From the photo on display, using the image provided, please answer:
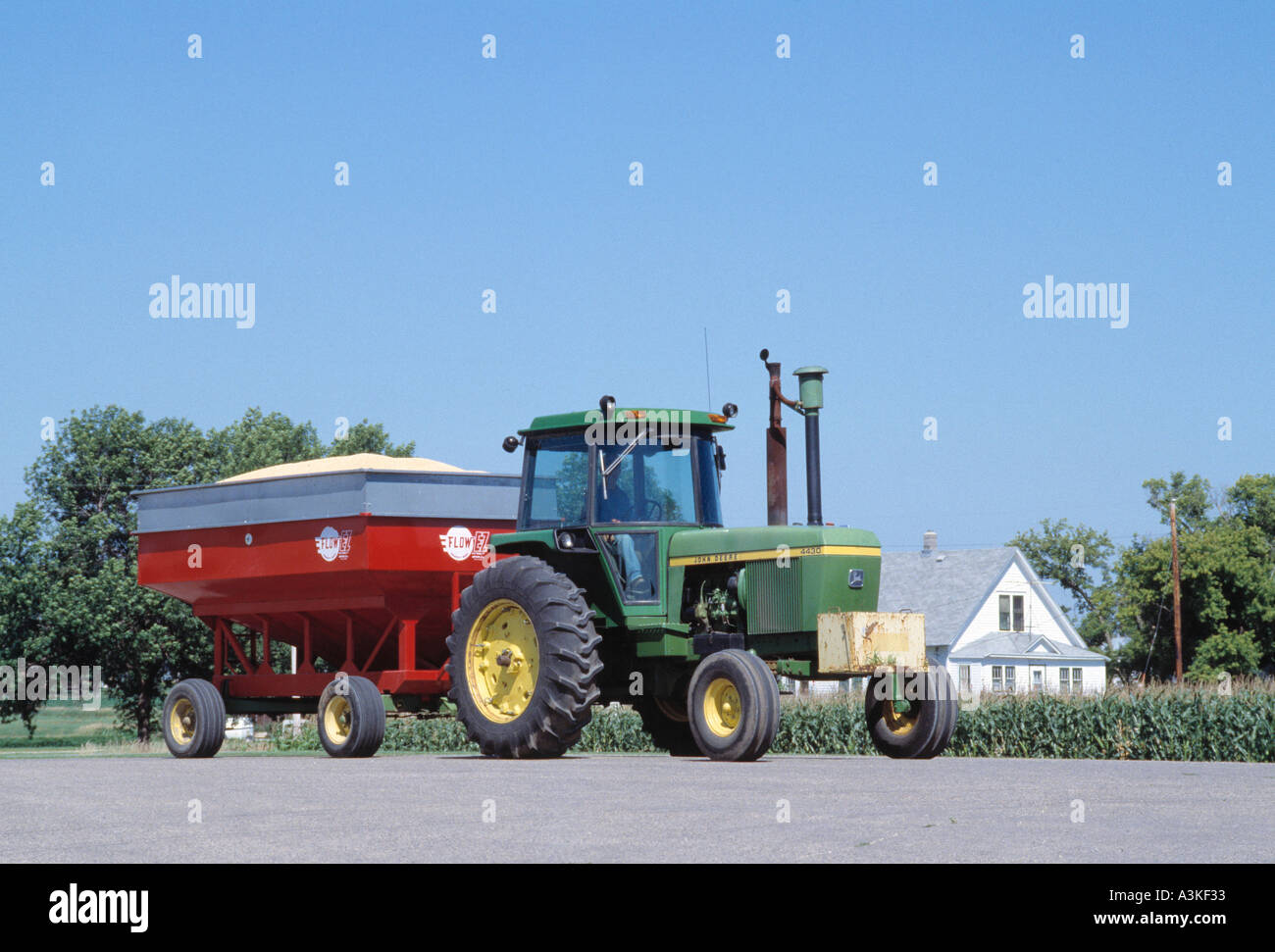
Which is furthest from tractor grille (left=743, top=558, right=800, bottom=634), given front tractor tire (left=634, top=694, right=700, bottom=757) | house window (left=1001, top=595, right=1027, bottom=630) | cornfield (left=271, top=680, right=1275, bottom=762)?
house window (left=1001, top=595, right=1027, bottom=630)

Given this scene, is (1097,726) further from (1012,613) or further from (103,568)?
(1012,613)

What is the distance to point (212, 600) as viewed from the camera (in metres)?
19.2

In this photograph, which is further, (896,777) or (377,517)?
(377,517)

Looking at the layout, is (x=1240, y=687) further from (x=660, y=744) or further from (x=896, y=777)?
(x=896, y=777)

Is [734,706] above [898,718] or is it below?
above

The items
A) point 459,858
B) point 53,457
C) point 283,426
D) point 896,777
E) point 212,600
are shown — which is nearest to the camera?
point 459,858

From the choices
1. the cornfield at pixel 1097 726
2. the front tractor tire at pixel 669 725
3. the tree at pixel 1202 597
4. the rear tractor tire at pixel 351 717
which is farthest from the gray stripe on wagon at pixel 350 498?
the tree at pixel 1202 597

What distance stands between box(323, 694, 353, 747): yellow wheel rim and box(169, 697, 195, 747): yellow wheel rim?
7.60 feet

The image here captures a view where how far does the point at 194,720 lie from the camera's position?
1870 cm

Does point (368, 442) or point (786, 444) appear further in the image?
point (368, 442)

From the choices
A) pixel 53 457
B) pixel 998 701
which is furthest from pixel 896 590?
pixel 998 701

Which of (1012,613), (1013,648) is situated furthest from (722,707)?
(1012,613)

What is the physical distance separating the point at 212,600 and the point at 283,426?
4047 centimetres

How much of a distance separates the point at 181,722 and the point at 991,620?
42.1m
